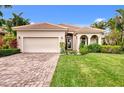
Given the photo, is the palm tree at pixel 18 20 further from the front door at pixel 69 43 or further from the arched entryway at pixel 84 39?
the arched entryway at pixel 84 39

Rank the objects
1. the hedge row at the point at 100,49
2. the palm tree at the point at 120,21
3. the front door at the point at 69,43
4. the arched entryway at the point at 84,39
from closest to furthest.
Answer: the hedge row at the point at 100,49 → the arched entryway at the point at 84,39 → the front door at the point at 69,43 → the palm tree at the point at 120,21

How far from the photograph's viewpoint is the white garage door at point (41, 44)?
31.7m

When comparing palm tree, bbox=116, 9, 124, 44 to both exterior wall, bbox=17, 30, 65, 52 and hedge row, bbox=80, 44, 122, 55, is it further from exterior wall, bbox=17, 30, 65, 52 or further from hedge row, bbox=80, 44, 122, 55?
exterior wall, bbox=17, 30, 65, 52

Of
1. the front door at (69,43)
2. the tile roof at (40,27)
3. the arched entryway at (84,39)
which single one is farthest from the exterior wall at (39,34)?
the arched entryway at (84,39)

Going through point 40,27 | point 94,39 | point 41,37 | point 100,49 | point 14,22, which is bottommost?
point 100,49

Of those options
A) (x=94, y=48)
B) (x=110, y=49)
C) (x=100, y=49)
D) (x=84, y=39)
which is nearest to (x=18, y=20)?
(x=84, y=39)

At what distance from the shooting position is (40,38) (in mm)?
32031

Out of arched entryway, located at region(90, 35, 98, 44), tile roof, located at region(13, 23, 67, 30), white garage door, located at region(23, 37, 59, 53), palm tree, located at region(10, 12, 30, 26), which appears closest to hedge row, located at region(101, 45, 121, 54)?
arched entryway, located at region(90, 35, 98, 44)

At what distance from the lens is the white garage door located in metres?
31.7

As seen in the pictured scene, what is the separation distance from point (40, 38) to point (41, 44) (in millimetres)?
695

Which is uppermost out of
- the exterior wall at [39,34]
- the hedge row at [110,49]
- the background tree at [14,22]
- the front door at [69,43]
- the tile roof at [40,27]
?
the background tree at [14,22]

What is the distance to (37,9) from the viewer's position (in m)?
33.2

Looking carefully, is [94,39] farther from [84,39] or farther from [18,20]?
[18,20]
